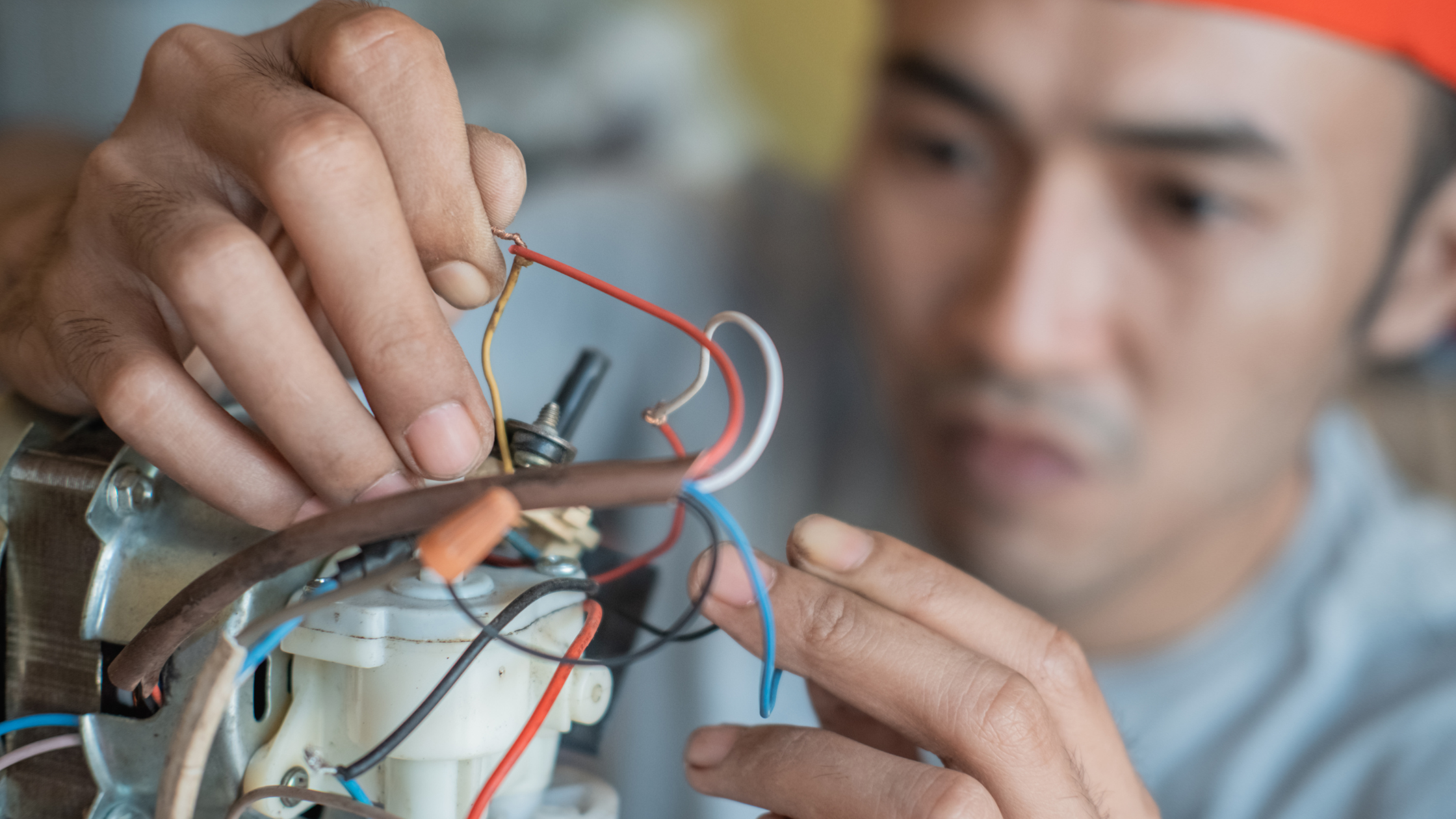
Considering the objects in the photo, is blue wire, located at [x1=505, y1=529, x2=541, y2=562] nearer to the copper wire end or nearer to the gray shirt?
the copper wire end

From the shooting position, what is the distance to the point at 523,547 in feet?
1.50

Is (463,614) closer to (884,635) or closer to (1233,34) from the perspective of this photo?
(884,635)

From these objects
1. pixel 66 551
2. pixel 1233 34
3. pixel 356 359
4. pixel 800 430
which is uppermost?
pixel 1233 34

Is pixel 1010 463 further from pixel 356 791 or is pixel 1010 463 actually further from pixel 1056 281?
pixel 356 791

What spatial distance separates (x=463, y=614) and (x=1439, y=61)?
1.08 m

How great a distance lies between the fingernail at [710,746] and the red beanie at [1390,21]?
0.78 m

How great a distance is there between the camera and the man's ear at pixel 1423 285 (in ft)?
3.60

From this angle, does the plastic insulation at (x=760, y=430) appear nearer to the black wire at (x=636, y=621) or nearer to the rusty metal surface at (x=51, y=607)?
the black wire at (x=636, y=621)

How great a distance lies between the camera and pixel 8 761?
1.44 feet

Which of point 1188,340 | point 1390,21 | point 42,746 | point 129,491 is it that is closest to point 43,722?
point 42,746

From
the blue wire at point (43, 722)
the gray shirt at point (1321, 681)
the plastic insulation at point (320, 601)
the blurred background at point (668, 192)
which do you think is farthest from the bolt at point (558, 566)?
the gray shirt at point (1321, 681)

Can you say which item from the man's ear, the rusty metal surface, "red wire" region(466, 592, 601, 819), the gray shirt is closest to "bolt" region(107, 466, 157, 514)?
the rusty metal surface

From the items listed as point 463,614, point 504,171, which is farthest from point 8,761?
point 504,171

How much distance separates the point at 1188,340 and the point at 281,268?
84 cm
